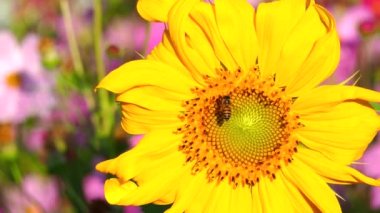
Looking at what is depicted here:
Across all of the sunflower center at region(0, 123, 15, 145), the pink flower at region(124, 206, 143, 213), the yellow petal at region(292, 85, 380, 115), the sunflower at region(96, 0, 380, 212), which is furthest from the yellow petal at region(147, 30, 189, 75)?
the sunflower center at region(0, 123, 15, 145)

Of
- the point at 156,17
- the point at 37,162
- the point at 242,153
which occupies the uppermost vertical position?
the point at 156,17

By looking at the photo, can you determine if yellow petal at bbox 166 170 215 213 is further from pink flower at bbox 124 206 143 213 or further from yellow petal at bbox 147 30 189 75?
pink flower at bbox 124 206 143 213

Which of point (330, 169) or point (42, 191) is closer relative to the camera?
point (330, 169)

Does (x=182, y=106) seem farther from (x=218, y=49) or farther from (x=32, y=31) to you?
(x=32, y=31)

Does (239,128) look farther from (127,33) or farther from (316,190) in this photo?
(127,33)

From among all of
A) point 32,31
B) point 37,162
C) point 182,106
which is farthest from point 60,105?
point 182,106

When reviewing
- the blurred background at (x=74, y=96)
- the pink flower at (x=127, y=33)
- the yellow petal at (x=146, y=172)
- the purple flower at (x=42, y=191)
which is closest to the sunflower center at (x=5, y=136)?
the blurred background at (x=74, y=96)

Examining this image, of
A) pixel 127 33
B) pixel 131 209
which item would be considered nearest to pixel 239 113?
pixel 131 209
